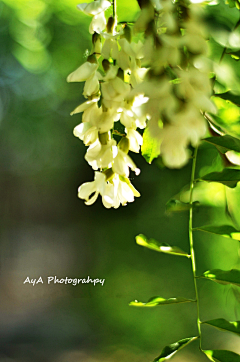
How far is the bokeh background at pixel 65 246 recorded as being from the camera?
1.39 metres

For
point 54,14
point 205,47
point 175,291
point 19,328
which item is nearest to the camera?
point 205,47

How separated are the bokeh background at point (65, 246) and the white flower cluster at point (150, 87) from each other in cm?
112

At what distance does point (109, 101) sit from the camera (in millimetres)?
218

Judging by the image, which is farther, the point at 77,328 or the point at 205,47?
the point at 77,328

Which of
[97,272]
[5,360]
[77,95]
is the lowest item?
[5,360]

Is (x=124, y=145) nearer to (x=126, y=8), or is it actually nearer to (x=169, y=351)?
(x=169, y=351)

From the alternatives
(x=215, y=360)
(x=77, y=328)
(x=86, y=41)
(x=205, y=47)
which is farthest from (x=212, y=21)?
(x=77, y=328)

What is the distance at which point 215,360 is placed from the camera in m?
0.27

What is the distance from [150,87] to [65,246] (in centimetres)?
136

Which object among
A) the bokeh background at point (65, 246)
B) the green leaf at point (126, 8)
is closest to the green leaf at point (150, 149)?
the green leaf at point (126, 8)

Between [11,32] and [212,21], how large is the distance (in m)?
1.32

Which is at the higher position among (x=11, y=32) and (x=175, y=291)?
(x=11, y=32)

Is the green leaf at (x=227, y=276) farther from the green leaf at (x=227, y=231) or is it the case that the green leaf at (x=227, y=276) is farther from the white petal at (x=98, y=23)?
the white petal at (x=98, y=23)

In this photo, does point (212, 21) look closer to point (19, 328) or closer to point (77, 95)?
point (77, 95)
